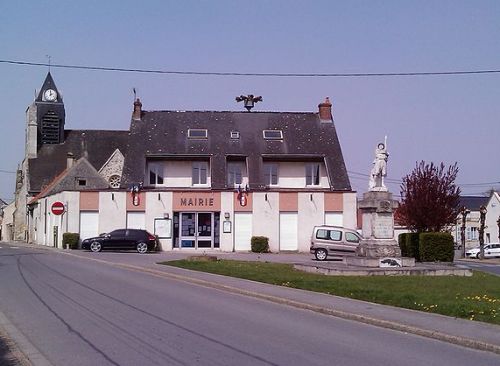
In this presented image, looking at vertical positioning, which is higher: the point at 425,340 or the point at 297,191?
the point at 297,191

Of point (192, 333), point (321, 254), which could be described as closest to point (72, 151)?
point (321, 254)

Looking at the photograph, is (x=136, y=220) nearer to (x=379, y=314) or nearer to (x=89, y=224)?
(x=89, y=224)

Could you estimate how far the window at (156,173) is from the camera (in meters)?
50.0

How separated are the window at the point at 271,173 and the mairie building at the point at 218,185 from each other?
0.24 feet

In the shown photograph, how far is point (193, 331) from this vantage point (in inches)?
471

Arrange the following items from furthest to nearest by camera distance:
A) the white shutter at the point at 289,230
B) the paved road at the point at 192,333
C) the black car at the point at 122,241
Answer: the white shutter at the point at 289,230 → the black car at the point at 122,241 → the paved road at the point at 192,333

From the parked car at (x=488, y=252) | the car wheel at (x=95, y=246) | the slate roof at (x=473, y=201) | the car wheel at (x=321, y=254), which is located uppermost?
the slate roof at (x=473, y=201)

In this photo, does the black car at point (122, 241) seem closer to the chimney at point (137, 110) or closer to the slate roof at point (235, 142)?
the slate roof at point (235, 142)

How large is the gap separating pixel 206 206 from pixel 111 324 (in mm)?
35211

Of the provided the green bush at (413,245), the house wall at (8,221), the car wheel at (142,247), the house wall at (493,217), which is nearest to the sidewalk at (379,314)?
the green bush at (413,245)

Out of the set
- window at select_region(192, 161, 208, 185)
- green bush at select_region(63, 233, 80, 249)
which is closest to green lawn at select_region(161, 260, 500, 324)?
green bush at select_region(63, 233, 80, 249)

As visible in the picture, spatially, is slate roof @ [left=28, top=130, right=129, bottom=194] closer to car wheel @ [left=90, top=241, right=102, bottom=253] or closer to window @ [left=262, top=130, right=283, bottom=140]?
window @ [left=262, top=130, right=283, bottom=140]

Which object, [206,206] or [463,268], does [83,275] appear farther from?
[206,206]

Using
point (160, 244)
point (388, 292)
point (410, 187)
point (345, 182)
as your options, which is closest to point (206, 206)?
point (160, 244)
